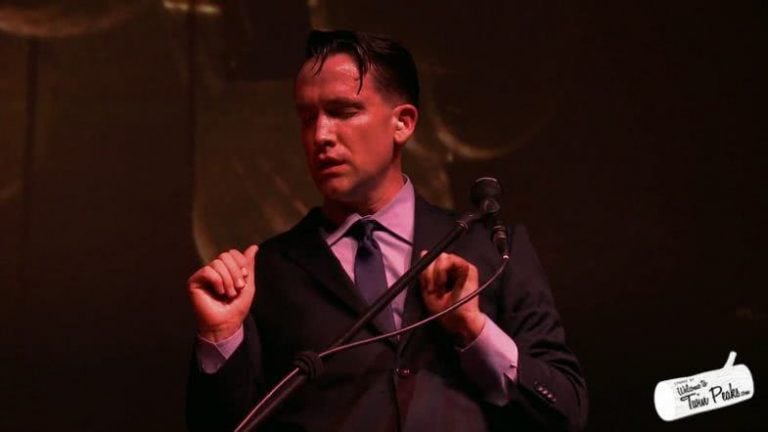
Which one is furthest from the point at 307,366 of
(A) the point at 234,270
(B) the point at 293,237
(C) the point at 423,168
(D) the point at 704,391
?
(D) the point at 704,391

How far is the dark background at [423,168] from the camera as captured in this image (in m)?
1.78

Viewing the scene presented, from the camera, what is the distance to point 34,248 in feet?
5.82

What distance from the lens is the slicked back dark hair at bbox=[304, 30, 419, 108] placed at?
53.9 inches

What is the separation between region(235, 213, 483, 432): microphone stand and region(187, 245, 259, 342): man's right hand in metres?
0.18

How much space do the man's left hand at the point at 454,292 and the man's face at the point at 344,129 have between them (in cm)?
25

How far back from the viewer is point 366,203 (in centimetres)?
138

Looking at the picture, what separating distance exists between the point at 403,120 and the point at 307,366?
1.86 ft

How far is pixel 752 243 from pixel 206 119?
125cm

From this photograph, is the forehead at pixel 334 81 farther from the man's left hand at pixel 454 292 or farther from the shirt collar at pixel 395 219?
the man's left hand at pixel 454 292

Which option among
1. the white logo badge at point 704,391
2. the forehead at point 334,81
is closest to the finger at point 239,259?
the forehead at point 334,81

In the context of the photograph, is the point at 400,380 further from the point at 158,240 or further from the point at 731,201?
the point at 731,201

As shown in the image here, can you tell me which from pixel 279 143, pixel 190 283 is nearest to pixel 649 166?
pixel 279 143

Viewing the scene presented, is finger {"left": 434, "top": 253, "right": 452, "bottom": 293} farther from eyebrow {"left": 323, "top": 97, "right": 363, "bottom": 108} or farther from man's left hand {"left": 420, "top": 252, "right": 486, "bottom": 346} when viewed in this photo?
eyebrow {"left": 323, "top": 97, "right": 363, "bottom": 108}

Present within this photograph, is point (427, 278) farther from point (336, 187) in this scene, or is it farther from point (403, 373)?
point (336, 187)
